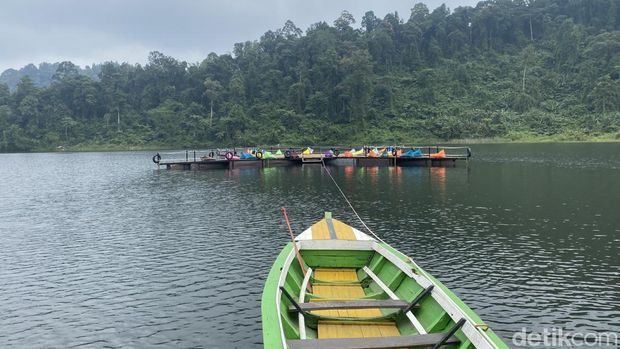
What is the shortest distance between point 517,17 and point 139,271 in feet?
618

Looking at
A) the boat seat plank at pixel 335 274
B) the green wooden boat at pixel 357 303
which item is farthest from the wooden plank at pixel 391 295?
the boat seat plank at pixel 335 274

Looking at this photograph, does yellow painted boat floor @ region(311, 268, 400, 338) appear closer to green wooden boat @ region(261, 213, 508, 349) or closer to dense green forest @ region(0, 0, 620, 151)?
green wooden boat @ region(261, 213, 508, 349)

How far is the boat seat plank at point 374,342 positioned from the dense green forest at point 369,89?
393 feet

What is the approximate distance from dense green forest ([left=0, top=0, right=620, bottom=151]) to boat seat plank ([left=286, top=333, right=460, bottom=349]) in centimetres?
11982

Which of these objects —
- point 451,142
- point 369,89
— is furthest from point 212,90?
point 451,142

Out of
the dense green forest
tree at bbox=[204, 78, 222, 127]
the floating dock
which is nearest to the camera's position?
the floating dock

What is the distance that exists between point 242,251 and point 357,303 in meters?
12.1

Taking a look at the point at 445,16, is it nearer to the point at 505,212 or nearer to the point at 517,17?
the point at 517,17

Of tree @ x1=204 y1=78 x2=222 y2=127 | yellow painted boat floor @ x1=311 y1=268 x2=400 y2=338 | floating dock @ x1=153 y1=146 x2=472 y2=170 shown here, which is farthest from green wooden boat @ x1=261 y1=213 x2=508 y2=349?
tree @ x1=204 y1=78 x2=222 y2=127

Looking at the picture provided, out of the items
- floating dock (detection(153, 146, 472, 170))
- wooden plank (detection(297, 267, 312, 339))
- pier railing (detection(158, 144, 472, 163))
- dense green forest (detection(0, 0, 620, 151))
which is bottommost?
wooden plank (detection(297, 267, 312, 339))

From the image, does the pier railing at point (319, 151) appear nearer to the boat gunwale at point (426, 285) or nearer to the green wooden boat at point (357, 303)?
the boat gunwale at point (426, 285)

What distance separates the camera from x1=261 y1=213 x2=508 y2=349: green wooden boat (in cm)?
917

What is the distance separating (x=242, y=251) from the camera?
2272 centimetres

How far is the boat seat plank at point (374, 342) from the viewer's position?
909 centimetres
